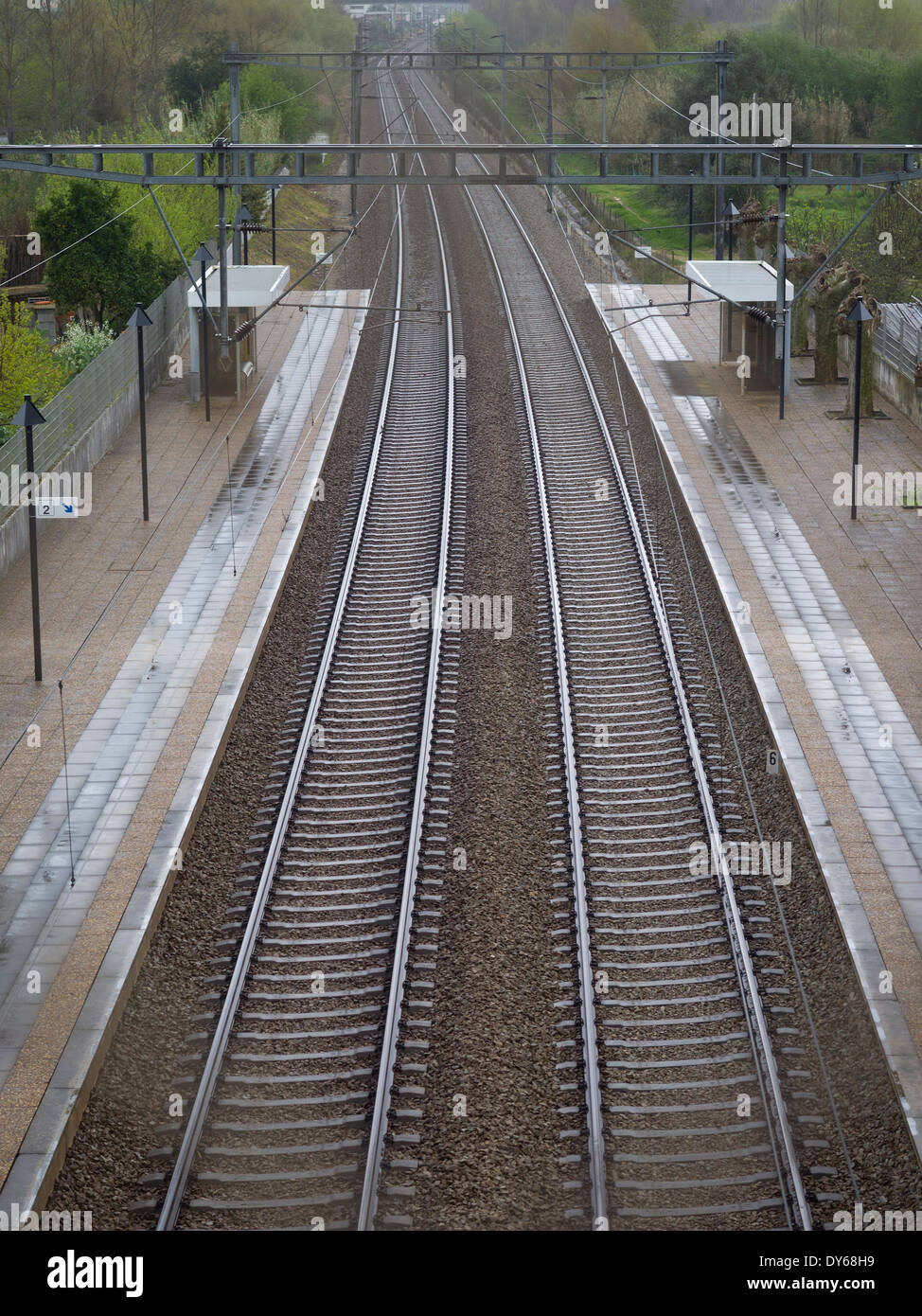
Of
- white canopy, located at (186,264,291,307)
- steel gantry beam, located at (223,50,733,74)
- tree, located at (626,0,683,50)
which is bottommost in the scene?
white canopy, located at (186,264,291,307)

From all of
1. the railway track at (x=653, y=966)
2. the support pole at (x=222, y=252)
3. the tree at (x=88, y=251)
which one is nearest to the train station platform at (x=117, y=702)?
the support pole at (x=222, y=252)

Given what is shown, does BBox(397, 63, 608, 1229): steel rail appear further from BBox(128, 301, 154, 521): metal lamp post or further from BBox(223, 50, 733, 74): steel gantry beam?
BBox(223, 50, 733, 74): steel gantry beam

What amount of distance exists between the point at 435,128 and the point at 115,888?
63.0m

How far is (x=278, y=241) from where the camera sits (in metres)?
46.6

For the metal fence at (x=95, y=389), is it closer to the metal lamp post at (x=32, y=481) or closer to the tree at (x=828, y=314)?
the metal lamp post at (x=32, y=481)

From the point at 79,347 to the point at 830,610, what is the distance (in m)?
16.6

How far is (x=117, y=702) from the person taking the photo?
→ 17.0 meters

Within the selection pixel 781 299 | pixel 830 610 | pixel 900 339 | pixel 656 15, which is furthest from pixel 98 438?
pixel 656 15

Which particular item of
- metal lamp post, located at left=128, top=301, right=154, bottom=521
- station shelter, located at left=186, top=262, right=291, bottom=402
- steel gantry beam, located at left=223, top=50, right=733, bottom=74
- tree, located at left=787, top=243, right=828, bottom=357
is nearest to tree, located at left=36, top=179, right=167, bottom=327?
station shelter, located at left=186, top=262, right=291, bottom=402

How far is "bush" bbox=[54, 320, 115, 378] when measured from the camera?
29.9 metres

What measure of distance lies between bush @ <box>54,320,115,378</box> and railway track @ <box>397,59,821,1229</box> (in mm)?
12253

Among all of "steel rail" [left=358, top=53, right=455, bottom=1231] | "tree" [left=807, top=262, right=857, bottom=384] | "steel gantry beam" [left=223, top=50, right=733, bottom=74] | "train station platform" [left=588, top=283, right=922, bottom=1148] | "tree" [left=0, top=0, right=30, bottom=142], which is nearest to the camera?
"steel rail" [left=358, top=53, right=455, bottom=1231]
